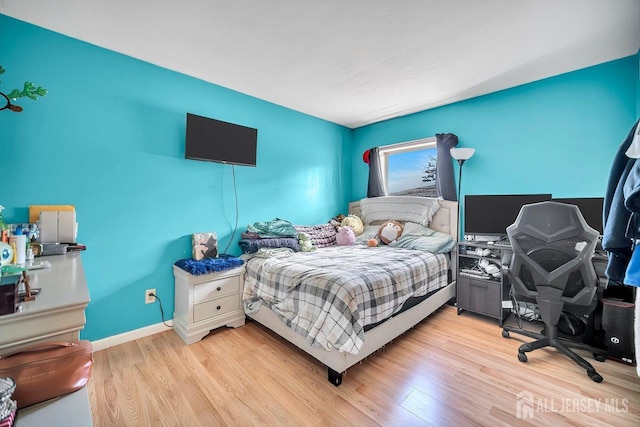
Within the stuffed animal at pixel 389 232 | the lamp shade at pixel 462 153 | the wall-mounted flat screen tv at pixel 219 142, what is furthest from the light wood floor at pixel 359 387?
the lamp shade at pixel 462 153

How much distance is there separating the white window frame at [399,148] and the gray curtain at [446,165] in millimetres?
193

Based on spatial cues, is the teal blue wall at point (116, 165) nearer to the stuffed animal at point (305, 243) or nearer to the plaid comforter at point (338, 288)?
the stuffed animal at point (305, 243)

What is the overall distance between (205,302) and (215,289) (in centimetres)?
13

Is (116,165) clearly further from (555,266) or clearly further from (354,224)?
(555,266)

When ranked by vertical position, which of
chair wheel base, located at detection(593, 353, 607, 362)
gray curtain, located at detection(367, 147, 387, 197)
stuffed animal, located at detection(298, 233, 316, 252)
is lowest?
chair wheel base, located at detection(593, 353, 607, 362)

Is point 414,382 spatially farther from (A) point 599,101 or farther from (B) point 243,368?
(A) point 599,101

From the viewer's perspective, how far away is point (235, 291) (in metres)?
2.53

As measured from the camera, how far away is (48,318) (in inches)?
31.4

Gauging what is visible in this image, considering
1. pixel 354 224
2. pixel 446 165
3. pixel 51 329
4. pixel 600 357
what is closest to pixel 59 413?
pixel 51 329

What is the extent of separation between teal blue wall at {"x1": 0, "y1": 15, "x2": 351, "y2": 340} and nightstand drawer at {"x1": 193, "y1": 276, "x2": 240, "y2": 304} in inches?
17.1

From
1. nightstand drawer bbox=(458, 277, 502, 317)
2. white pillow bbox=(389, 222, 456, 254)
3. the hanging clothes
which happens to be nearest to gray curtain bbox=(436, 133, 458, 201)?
white pillow bbox=(389, 222, 456, 254)

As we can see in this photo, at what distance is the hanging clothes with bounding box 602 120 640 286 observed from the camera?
1.10 metres

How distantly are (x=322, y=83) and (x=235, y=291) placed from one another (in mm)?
2324

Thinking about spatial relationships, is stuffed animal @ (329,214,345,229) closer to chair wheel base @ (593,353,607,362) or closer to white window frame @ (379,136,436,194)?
white window frame @ (379,136,436,194)
